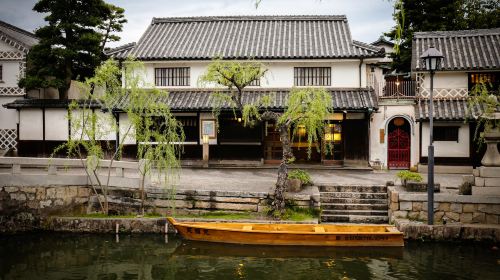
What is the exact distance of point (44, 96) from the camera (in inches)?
1191

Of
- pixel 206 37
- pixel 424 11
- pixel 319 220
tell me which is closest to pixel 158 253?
pixel 319 220

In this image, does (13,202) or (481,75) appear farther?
(481,75)

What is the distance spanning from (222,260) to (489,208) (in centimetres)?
958

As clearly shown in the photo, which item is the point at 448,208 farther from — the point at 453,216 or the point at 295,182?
the point at 295,182

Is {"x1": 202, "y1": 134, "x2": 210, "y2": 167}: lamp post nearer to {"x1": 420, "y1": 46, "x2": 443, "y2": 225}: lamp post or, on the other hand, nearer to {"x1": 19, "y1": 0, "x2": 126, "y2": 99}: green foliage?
{"x1": 19, "y1": 0, "x2": 126, "y2": 99}: green foliage

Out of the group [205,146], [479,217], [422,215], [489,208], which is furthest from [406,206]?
[205,146]

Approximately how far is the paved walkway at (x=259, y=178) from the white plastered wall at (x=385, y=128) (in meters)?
2.05

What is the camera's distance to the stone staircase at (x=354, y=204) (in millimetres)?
15484

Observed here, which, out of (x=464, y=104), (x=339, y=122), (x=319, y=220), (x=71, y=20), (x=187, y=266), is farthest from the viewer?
(x=71, y=20)

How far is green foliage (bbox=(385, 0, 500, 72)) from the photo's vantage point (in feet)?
95.0

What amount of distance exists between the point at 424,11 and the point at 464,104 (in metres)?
10.1

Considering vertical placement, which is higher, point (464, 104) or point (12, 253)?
point (464, 104)

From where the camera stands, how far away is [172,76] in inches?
993

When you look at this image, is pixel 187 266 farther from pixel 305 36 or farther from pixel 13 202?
pixel 305 36
